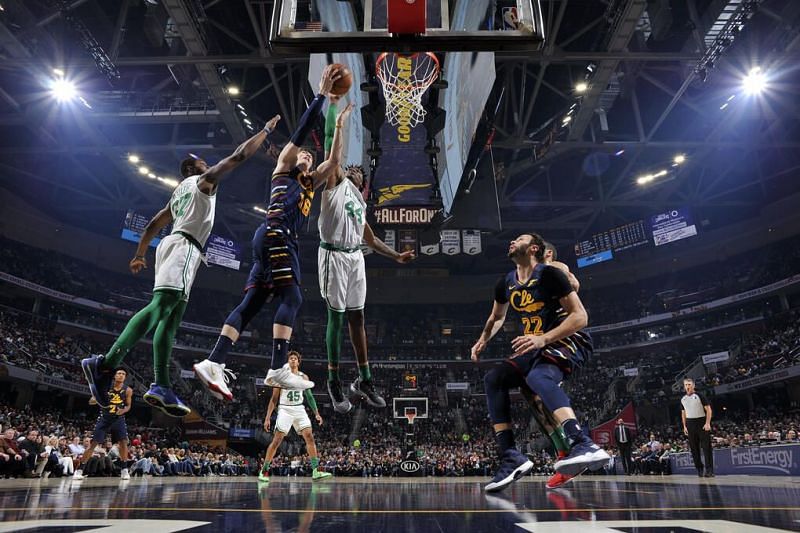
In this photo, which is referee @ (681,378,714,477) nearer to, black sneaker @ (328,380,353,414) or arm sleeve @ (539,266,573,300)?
arm sleeve @ (539,266,573,300)

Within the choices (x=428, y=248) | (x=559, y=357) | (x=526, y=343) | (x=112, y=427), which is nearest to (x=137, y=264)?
(x=526, y=343)

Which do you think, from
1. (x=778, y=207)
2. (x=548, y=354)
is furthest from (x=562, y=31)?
(x=778, y=207)

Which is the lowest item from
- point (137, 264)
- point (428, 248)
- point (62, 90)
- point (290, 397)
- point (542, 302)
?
point (290, 397)

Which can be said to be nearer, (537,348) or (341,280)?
(537,348)

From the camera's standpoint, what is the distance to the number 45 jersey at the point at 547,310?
157 inches

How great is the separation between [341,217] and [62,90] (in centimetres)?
1453

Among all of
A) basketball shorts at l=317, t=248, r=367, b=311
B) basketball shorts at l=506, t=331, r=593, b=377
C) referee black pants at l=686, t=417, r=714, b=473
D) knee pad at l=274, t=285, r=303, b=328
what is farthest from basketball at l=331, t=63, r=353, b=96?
referee black pants at l=686, t=417, r=714, b=473

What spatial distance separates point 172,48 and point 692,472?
1886 centimetres

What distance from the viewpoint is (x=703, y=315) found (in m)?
28.1

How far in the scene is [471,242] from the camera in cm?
1712

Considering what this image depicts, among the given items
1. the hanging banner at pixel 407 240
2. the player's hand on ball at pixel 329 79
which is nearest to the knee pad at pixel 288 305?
the player's hand on ball at pixel 329 79

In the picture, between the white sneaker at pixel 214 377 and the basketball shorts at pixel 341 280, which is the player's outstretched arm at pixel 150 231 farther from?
the basketball shorts at pixel 341 280

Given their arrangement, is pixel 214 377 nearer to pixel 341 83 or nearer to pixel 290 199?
pixel 290 199

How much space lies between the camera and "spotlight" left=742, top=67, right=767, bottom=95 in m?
13.9
